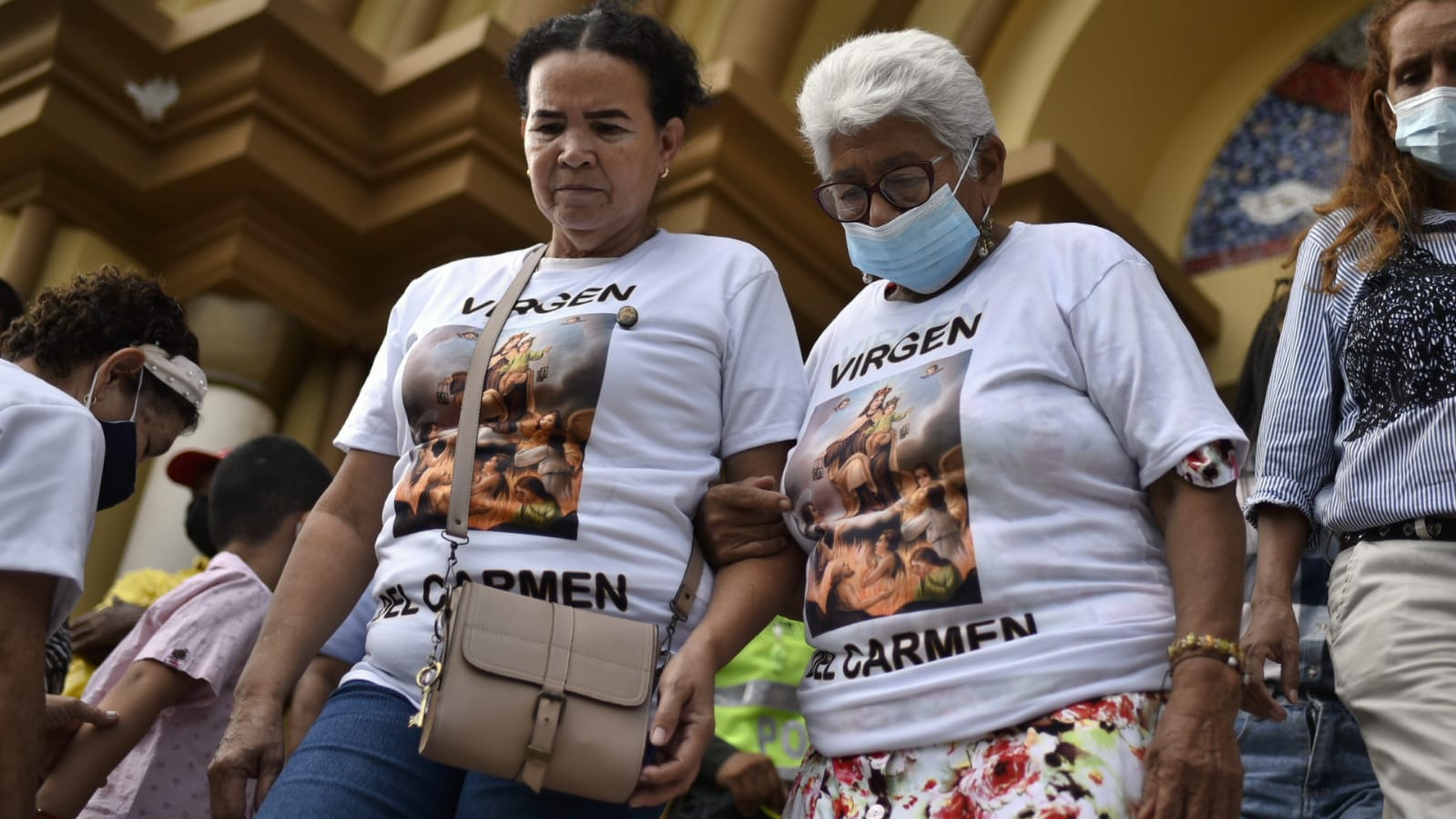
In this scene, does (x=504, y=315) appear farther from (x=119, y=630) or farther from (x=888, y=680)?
(x=119, y=630)

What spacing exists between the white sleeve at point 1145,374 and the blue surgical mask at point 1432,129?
62 centimetres

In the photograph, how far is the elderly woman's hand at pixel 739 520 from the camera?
245 cm

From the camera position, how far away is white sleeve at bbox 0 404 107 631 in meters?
2.52

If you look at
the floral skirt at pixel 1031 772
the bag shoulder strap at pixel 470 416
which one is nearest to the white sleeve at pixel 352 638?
the bag shoulder strap at pixel 470 416

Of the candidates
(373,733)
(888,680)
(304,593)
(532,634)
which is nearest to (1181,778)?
(888,680)

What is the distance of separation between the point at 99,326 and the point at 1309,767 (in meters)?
2.44

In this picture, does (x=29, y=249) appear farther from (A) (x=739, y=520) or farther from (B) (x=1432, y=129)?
(B) (x=1432, y=129)

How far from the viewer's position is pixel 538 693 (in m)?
2.16

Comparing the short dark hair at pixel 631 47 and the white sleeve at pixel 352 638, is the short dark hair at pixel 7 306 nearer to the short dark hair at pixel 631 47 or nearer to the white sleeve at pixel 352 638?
the white sleeve at pixel 352 638

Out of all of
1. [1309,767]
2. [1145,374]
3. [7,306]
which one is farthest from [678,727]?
[7,306]

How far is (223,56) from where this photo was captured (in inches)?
217

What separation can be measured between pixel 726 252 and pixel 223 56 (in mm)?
3410

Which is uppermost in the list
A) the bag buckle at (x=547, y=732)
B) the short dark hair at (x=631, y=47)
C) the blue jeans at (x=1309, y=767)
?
the short dark hair at (x=631, y=47)

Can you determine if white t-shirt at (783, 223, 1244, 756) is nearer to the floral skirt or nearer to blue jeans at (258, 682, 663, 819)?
the floral skirt
